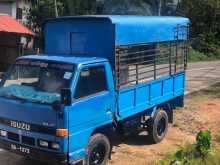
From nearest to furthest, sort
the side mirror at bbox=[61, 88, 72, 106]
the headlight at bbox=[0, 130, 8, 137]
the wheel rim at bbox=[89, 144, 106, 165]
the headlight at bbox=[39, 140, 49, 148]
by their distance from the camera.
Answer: the side mirror at bbox=[61, 88, 72, 106] < the headlight at bbox=[39, 140, 49, 148] < the headlight at bbox=[0, 130, 8, 137] < the wheel rim at bbox=[89, 144, 106, 165]

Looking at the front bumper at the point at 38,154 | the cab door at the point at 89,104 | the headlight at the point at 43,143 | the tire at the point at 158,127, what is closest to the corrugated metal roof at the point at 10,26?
the tire at the point at 158,127

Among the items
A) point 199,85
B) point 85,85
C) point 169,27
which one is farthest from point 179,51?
point 199,85

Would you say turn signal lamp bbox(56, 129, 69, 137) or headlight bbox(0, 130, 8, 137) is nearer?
turn signal lamp bbox(56, 129, 69, 137)

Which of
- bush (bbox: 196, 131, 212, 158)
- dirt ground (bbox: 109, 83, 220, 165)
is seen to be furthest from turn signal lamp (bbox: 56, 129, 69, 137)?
bush (bbox: 196, 131, 212, 158)

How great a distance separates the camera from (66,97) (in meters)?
7.45

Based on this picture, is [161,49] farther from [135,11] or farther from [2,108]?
[135,11]

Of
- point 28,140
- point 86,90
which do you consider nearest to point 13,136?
point 28,140

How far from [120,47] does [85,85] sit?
141cm

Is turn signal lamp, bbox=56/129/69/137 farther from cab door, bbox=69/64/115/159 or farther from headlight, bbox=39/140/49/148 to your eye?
headlight, bbox=39/140/49/148

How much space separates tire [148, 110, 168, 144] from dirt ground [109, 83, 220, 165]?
144mm

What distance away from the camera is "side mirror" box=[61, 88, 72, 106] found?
7.31 metres

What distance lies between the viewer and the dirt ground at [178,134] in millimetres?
9805

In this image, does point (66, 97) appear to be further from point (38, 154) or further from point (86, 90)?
point (38, 154)

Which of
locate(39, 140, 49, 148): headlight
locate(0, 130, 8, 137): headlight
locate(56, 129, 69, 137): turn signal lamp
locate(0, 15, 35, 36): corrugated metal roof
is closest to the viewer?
locate(56, 129, 69, 137): turn signal lamp
